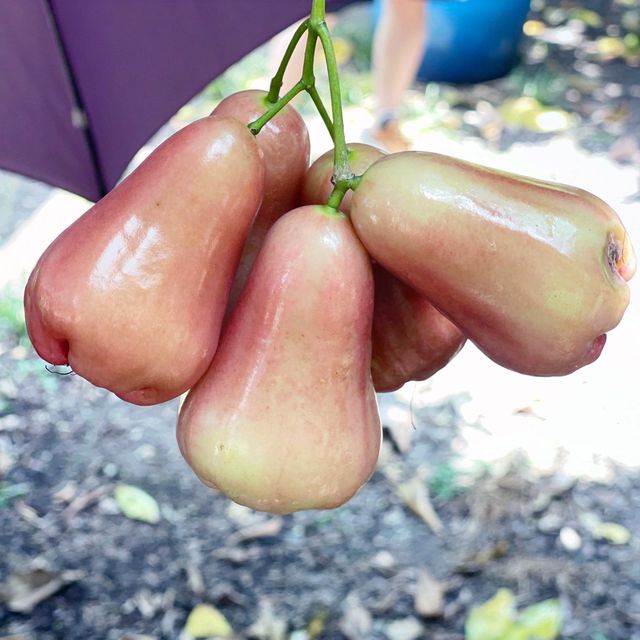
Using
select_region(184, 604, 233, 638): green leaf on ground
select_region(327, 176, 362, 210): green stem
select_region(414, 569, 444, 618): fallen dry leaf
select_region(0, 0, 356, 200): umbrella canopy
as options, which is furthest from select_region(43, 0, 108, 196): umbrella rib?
select_region(414, 569, 444, 618): fallen dry leaf

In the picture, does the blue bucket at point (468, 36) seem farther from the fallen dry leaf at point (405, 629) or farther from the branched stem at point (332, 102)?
the branched stem at point (332, 102)

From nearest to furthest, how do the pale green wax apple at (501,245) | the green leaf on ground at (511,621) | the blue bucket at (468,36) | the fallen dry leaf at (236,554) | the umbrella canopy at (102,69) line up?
the pale green wax apple at (501,245)
the umbrella canopy at (102,69)
the green leaf on ground at (511,621)
the fallen dry leaf at (236,554)
the blue bucket at (468,36)

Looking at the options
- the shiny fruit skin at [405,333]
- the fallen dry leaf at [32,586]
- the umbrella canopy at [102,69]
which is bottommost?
the fallen dry leaf at [32,586]

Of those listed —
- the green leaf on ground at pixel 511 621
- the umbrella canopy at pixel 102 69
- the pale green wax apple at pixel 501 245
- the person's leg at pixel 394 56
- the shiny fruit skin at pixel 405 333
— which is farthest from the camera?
the person's leg at pixel 394 56

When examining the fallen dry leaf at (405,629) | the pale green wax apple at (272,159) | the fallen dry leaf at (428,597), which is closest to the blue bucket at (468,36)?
the fallen dry leaf at (428,597)

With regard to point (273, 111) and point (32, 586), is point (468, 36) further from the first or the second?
point (273, 111)

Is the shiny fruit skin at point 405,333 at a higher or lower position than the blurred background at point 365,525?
higher
